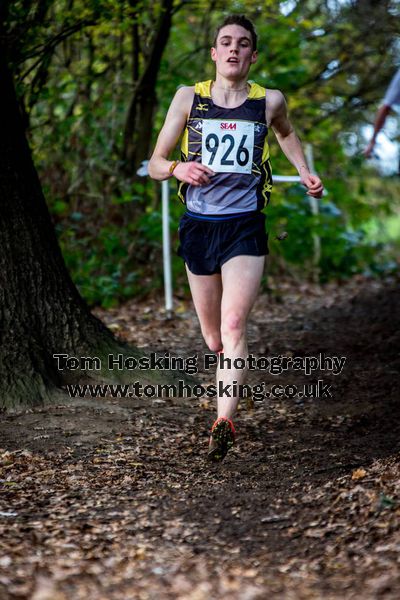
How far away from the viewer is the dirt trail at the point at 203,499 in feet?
8.89

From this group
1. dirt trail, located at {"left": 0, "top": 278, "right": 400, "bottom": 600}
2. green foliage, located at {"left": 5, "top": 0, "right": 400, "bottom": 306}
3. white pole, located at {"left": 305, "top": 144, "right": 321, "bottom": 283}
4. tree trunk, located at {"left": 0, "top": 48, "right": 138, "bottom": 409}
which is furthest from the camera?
white pole, located at {"left": 305, "top": 144, "right": 321, "bottom": 283}

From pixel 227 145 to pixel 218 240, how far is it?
1.49ft

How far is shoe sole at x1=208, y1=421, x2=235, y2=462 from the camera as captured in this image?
3.88 metres

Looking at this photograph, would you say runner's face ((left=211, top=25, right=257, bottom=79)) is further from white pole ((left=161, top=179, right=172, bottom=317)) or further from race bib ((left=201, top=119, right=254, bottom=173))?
white pole ((left=161, top=179, right=172, bottom=317))

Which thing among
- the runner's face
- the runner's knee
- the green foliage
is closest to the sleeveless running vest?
the runner's face

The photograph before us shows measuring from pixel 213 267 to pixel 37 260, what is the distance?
4.26 ft

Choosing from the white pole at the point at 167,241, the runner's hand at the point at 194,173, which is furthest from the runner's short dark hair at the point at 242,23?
the white pole at the point at 167,241

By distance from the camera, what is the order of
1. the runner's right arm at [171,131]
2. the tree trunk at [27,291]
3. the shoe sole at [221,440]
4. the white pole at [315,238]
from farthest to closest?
1. the white pole at [315,238]
2. the tree trunk at [27,291]
3. the runner's right arm at [171,131]
4. the shoe sole at [221,440]

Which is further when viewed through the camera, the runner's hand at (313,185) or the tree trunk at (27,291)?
the tree trunk at (27,291)

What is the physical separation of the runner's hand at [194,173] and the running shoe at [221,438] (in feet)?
3.62

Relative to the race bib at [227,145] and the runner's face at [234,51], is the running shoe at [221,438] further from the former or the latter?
the runner's face at [234,51]

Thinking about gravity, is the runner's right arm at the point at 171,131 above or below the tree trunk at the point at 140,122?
below

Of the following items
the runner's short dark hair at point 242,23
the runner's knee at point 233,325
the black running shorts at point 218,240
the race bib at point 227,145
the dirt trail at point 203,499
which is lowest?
the dirt trail at point 203,499

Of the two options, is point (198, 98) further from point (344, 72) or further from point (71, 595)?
point (344, 72)
